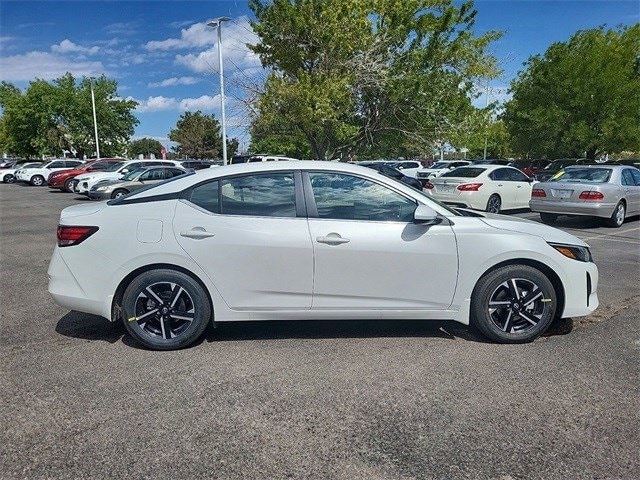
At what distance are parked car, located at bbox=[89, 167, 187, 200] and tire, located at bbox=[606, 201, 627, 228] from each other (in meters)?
12.6

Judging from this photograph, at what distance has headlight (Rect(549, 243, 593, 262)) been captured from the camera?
3.86 metres

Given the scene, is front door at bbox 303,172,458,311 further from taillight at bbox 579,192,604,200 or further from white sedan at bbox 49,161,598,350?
taillight at bbox 579,192,604,200

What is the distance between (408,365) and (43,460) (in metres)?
2.42

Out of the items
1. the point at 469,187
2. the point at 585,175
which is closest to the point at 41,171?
the point at 469,187

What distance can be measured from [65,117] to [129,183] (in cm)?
3535

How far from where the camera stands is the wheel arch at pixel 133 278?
12.1 feet

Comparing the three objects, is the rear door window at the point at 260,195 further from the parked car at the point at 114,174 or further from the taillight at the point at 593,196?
the parked car at the point at 114,174

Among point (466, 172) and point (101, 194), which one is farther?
point (101, 194)

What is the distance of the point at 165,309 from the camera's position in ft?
12.2

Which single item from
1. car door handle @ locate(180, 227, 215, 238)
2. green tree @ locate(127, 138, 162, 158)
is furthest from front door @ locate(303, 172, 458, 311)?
green tree @ locate(127, 138, 162, 158)

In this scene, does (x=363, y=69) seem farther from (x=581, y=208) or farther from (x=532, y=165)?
(x=532, y=165)

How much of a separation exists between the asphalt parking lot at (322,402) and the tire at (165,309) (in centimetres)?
14

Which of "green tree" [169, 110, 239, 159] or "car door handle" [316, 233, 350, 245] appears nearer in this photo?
"car door handle" [316, 233, 350, 245]

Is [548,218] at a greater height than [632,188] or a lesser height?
lesser
